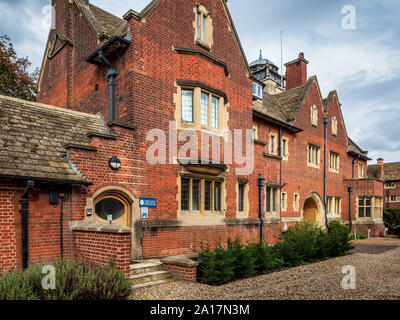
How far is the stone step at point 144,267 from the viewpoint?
27.6 ft

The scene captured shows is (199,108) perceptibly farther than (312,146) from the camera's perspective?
No

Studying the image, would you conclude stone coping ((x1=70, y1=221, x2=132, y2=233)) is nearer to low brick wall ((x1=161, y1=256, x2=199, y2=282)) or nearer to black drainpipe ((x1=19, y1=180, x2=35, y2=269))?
black drainpipe ((x1=19, y1=180, x2=35, y2=269))

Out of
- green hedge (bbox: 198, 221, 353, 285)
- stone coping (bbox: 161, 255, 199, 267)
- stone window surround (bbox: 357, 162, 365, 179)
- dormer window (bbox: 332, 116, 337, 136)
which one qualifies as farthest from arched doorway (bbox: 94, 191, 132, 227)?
stone window surround (bbox: 357, 162, 365, 179)

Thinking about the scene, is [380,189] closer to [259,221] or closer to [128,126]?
[259,221]

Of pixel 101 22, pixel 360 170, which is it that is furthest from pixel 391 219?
pixel 101 22

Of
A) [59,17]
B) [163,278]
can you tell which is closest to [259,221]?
[163,278]

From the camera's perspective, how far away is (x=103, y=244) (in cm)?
770

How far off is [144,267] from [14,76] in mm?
17869

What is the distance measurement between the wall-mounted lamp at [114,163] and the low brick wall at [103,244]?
6.25ft

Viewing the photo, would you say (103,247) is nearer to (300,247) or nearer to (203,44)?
(300,247)

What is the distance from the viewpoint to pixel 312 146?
23.0 meters

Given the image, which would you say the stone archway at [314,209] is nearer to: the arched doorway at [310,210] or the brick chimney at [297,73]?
the arched doorway at [310,210]

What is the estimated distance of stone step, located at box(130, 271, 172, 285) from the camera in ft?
26.3
